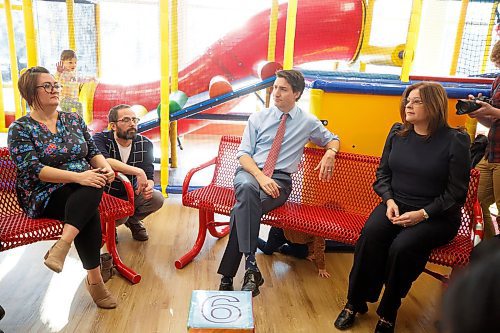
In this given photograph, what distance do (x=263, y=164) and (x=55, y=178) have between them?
1.17 metres

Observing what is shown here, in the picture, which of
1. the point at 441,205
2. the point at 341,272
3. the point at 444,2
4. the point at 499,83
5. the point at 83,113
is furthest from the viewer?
the point at 444,2

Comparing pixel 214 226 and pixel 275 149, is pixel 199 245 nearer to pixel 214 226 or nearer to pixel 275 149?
pixel 214 226

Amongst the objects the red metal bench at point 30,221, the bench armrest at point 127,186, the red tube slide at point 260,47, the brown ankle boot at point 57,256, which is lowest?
the brown ankle boot at point 57,256

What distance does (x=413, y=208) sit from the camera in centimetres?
212

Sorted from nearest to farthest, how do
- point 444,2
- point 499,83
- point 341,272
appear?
point 499,83, point 341,272, point 444,2

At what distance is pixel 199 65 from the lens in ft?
15.3

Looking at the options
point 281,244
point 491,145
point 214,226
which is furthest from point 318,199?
point 491,145

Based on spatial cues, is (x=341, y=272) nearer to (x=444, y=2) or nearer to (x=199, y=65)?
(x=199, y=65)

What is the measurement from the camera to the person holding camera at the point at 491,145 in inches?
87.7

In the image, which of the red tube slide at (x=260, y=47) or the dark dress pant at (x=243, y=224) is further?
the red tube slide at (x=260, y=47)

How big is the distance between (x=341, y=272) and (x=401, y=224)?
765mm

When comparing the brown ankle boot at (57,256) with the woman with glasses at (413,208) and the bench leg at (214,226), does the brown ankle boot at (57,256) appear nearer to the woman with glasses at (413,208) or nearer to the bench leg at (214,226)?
the bench leg at (214,226)

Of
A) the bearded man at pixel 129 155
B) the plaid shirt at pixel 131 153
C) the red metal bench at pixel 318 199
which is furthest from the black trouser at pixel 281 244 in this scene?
the plaid shirt at pixel 131 153

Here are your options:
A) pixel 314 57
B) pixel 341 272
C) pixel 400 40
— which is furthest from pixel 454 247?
pixel 400 40
